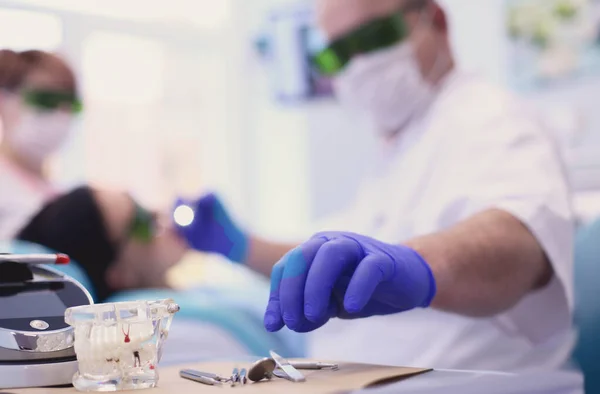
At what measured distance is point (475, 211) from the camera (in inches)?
46.3

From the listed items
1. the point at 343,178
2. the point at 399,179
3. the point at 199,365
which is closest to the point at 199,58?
the point at 343,178

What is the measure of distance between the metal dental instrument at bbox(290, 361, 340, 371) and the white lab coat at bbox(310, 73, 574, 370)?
1.43 ft

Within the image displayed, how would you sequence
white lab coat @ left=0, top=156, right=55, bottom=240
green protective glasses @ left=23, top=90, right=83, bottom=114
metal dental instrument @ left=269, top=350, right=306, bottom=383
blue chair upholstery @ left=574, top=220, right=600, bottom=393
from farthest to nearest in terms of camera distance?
green protective glasses @ left=23, top=90, right=83, bottom=114, white lab coat @ left=0, top=156, right=55, bottom=240, blue chair upholstery @ left=574, top=220, right=600, bottom=393, metal dental instrument @ left=269, top=350, right=306, bottom=383

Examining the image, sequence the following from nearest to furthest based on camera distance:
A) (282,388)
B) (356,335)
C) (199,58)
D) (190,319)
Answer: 1. (282,388)
2. (356,335)
3. (190,319)
4. (199,58)

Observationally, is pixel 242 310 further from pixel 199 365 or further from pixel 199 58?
pixel 199 58

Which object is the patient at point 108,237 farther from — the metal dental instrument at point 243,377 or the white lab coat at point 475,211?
the metal dental instrument at point 243,377

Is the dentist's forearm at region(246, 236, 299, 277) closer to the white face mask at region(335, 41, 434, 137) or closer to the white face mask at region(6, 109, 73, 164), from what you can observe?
the white face mask at region(335, 41, 434, 137)

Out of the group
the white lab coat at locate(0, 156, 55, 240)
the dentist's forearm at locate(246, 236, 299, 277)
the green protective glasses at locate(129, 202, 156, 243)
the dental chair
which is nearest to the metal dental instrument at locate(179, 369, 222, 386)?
the dentist's forearm at locate(246, 236, 299, 277)

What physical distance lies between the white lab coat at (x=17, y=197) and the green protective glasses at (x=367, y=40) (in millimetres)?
1058

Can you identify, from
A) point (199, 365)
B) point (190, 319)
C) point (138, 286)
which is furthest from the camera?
point (138, 286)

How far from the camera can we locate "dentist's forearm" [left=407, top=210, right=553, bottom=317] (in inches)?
38.1

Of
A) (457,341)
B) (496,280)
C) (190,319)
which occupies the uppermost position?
(496,280)

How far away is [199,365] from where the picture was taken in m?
0.74

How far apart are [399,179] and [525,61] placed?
108 cm
